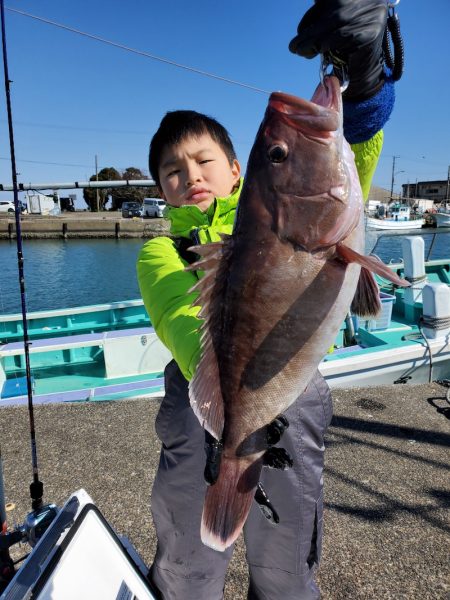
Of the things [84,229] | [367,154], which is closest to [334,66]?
[367,154]

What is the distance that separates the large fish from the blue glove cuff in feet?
1.56

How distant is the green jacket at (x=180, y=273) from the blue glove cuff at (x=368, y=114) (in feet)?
0.15

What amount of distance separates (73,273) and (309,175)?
22.8 meters

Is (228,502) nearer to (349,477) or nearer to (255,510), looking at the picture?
(255,510)

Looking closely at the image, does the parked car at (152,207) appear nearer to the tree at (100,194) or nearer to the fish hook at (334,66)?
the tree at (100,194)

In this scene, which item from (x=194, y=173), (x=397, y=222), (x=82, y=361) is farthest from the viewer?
(x=397, y=222)

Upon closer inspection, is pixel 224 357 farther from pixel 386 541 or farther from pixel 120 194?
pixel 120 194

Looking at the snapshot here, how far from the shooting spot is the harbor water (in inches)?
646

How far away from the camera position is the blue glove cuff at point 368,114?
1.84 meters

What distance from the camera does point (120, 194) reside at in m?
66.9

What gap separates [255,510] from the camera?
177 cm

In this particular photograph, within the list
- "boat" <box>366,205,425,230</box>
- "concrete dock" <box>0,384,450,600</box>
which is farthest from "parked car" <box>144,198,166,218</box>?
"concrete dock" <box>0,384,450,600</box>

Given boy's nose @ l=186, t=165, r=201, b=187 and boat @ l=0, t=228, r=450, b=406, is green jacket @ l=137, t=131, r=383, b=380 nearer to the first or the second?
boy's nose @ l=186, t=165, r=201, b=187

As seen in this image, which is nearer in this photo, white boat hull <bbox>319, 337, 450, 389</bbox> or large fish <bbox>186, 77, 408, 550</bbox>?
large fish <bbox>186, 77, 408, 550</bbox>
